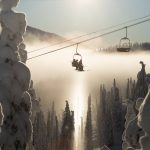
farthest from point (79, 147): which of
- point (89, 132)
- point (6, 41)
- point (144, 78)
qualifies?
point (6, 41)

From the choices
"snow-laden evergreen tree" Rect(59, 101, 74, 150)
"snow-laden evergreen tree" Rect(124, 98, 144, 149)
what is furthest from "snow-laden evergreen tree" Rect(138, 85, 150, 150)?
"snow-laden evergreen tree" Rect(59, 101, 74, 150)

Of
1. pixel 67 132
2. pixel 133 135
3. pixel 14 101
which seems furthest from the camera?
pixel 67 132

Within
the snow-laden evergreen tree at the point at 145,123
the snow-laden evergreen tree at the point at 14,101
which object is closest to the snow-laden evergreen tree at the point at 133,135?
the snow-laden evergreen tree at the point at 14,101

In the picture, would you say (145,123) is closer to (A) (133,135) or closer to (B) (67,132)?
(A) (133,135)

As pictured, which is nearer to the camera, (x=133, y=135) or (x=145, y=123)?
(x=145, y=123)

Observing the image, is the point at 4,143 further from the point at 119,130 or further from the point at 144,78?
the point at 119,130

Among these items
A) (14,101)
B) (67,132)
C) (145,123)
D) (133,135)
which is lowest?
(145,123)

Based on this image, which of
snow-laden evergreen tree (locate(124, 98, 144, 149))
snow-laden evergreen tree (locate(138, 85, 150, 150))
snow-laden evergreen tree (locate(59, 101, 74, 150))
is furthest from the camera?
snow-laden evergreen tree (locate(59, 101, 74, 150))

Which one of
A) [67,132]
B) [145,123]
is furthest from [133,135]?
[67,132]

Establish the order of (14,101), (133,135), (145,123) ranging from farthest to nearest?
(133,135) → (14,101) → (145,123)

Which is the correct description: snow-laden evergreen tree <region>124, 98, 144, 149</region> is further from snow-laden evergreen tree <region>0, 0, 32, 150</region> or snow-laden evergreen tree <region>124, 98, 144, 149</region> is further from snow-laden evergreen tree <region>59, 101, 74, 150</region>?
snow-laden evergreen tree <region>59, 101, 74, 150</region>

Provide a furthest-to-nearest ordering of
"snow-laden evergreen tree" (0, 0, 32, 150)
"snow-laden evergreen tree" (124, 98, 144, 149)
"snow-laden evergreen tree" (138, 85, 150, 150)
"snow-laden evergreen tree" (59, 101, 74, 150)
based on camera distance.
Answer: "snow-laden evergreen tree" (59, 101, 74, 150)
"snow-laden evergreen tree" (124, 98, 144, 149)
"snow-laden evergreen tree" (0, 0, 32, 150)
"snow-laden evergreen tree" (138, 85, 150, 150)
